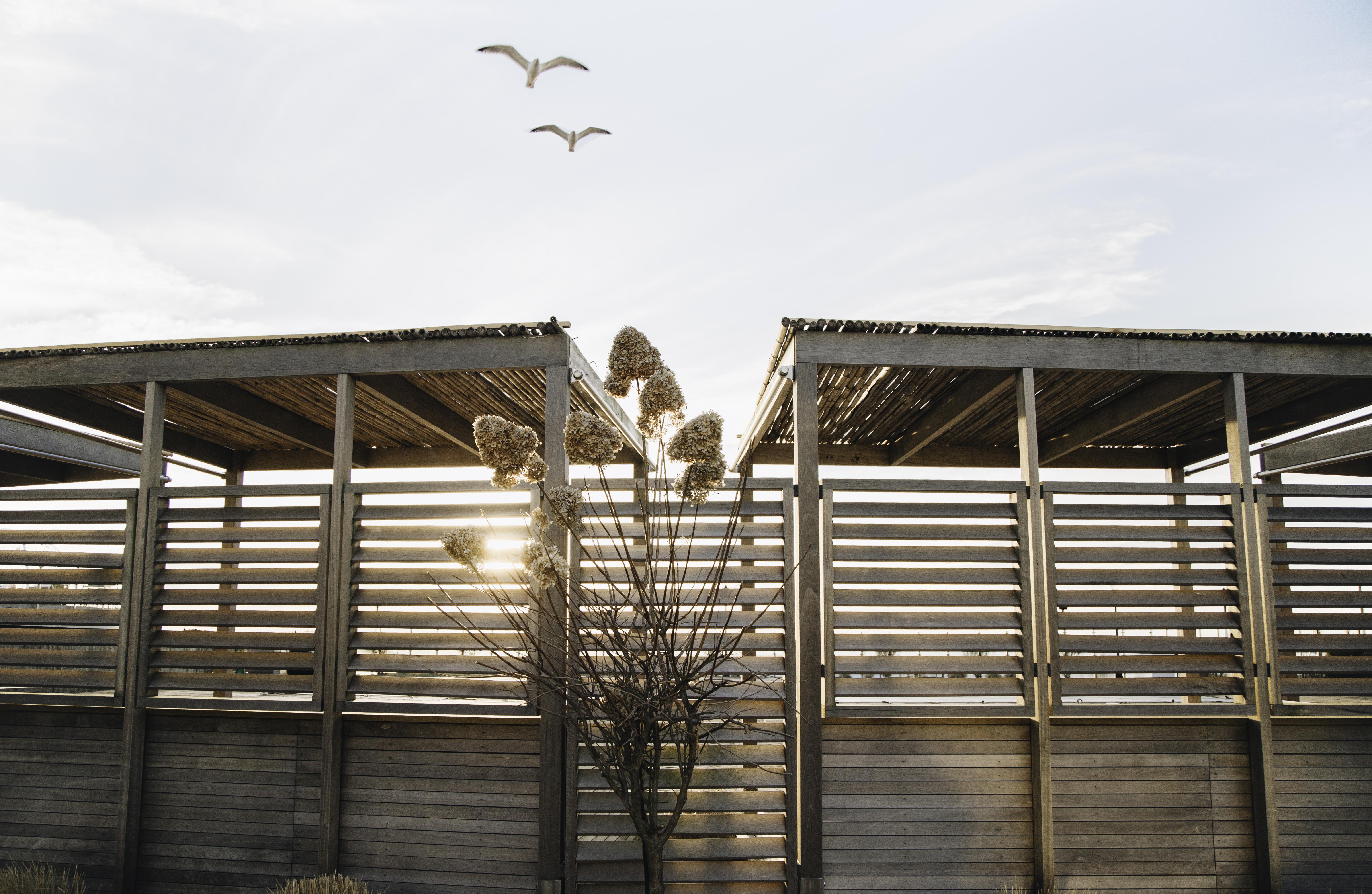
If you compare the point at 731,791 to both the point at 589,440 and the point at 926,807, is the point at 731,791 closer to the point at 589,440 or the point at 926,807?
the point at 926,807

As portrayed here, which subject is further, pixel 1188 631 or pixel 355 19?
pixel 355 19

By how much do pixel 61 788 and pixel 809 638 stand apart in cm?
552

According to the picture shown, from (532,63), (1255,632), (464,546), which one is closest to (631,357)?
(464,546)

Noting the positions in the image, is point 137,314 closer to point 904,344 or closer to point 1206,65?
point 904,344

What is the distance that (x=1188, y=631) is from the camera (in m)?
4.67

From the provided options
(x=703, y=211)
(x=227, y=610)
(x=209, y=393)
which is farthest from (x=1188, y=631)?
(x=209, y=393)

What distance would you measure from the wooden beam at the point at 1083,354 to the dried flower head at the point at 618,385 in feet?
5.68

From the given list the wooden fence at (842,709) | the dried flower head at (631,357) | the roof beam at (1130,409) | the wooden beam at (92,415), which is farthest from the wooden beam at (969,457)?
the wooden beam at (92,415)

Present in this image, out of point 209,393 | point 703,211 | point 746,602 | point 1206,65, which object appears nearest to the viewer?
point 746,602

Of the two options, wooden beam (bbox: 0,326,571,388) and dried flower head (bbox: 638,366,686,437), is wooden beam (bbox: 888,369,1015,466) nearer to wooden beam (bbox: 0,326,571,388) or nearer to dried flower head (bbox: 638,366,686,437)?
dried flower head (bbox: 638,366,686,437)

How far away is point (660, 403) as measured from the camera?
10.2ft

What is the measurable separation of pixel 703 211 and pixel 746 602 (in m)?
4.67

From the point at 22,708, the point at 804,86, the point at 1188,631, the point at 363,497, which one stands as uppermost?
the point at 804,86

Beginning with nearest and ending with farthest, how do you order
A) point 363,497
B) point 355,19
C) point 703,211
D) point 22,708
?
1. point 363,497
2. point 22,708
3. point 355,19
4. point 703,211
